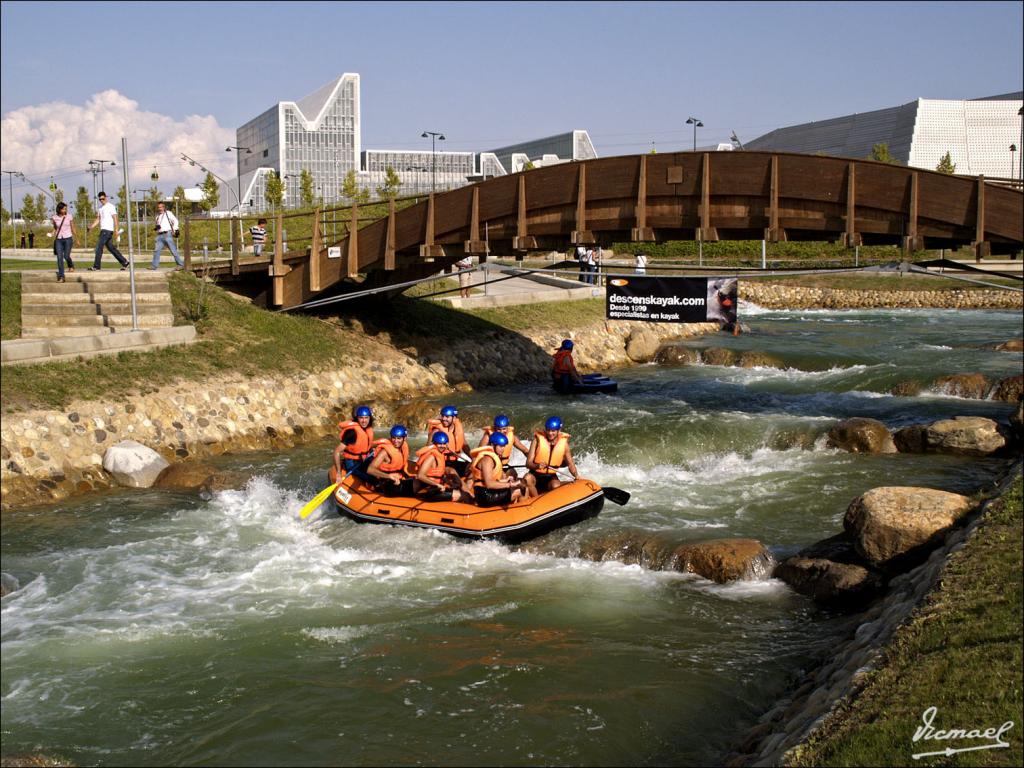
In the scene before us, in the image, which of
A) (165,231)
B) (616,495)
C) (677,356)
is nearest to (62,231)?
(165,231)

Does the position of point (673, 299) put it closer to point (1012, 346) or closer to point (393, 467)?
point (393, 467)

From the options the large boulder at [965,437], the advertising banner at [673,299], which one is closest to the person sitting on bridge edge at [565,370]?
the advertising banner at [673,299]

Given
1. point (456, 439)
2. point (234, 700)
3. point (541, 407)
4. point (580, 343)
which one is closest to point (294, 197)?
point (580, 343)

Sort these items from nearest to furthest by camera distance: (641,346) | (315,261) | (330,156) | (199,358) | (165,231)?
1. (199,358)
2. (315,261)
3. (165,231)
4. (641,346)
5. (330,156)

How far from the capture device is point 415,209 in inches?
1017

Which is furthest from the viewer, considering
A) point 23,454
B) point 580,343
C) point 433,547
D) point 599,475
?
point 580,343

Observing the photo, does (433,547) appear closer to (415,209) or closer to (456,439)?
(456,439)

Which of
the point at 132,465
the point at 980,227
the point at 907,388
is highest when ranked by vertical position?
the point at 980,227

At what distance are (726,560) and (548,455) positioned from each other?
3.78 metres

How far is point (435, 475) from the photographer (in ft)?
53.6

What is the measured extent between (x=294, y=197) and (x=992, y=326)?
85159 mm

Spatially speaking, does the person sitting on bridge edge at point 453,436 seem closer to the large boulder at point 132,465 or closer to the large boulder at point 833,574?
the large boulder at point 132,465

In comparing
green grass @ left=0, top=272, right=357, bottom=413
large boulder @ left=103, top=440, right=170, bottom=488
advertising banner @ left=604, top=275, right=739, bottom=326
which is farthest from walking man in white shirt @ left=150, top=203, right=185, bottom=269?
advertising banner @ left=604, top=275, right=739, bottom=326

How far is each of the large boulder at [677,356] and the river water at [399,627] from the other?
13105 mm
